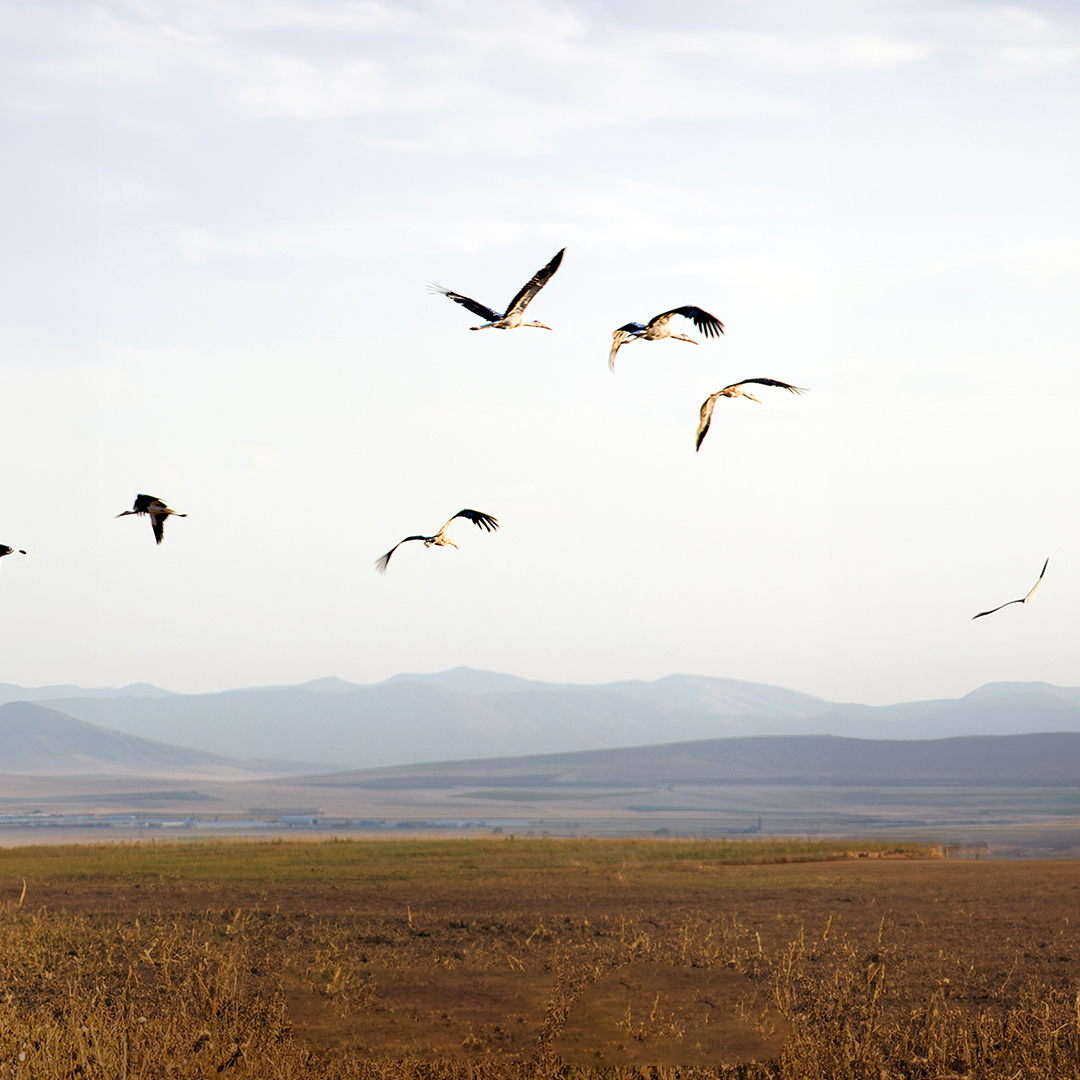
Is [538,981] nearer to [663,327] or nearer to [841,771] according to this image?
[663,327]

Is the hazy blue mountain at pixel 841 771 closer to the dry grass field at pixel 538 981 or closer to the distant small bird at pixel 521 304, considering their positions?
the dry grass field at pixel 538 981

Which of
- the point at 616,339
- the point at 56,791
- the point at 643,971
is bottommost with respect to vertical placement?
the point at 56,791

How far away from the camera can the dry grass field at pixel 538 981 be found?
12719 mm

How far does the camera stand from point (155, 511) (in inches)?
485

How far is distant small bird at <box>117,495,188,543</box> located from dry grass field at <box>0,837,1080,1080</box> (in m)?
4.98

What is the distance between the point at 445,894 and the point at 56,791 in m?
158

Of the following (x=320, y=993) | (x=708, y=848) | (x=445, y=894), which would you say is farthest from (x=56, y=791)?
(x=320, y=993)

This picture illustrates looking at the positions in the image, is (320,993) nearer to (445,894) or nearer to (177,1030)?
(177,1030)

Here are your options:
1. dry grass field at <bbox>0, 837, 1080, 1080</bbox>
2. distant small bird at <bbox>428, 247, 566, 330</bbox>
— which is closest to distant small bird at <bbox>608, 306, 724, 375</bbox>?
distant small bird at <bbox>428, 247, 566, 330</bbox>

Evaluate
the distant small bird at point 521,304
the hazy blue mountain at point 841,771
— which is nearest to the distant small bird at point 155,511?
the distant small bird at point 521,304

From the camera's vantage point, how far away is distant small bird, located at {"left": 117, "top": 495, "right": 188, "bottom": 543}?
40.1 feet

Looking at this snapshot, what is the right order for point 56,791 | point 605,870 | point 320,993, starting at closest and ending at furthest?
point 320,993
point 605,870
point 56,791

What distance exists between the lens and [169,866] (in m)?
42.2

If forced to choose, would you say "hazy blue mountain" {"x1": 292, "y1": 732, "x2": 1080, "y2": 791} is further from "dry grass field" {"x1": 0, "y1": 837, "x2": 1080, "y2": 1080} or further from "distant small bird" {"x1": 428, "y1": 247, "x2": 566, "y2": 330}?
"distant small bird" {"x1": 428, "y1": 247, "x2": 566, "y2": 330}
